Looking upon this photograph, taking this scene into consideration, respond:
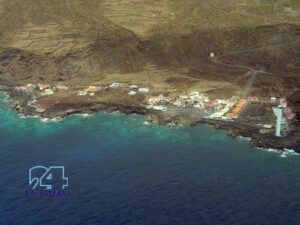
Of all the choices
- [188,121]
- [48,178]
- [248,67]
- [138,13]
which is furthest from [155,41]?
[48,178]

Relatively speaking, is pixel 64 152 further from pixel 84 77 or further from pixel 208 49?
pixel 208 49

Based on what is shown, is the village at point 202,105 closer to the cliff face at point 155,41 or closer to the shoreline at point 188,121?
the shoreline at point 188,121

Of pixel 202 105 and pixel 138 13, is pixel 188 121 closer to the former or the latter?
pixel 202 105

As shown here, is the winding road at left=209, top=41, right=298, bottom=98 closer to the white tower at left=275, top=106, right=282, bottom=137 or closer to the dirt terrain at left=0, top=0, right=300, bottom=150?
the dirt terrain at left=0, top=0, right=300, bottom=150

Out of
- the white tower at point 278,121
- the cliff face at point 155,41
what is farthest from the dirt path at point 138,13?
the white tower at point 278,121

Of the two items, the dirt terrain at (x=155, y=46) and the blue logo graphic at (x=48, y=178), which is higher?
the dirt terrain at (x=155, y=46)

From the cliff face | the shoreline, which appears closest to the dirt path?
the cliff face
